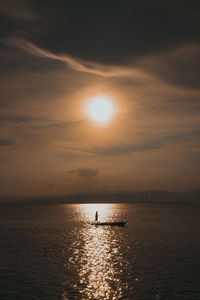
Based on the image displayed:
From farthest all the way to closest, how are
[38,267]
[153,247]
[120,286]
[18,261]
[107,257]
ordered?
[153,247] → [107,257] → [18,261] → [38,267] → [120,286]

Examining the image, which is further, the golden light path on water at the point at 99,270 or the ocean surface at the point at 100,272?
the golden light path on water at the point at 99,270

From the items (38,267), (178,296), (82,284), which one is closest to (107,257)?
(38,267)

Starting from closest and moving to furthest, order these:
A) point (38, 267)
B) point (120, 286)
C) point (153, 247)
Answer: point (120, 286) < point (38, 267) < point (153, 247)

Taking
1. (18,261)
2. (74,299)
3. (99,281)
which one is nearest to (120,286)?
(99,281)

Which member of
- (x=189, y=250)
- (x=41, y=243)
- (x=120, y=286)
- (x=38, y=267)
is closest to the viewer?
(x=120, y=286)

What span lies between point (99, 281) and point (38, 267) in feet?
31.9

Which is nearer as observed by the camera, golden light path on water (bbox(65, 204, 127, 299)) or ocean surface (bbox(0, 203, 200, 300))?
ocean surface (bbox(0, 203, 200, 300))

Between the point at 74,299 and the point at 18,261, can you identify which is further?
the point at 18,261

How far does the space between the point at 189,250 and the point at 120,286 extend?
23.9 metres

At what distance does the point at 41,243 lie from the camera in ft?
181

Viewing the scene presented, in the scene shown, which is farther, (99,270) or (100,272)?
(99,270)

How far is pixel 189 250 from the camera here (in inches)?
1860

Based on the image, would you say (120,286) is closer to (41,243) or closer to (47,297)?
(47,297)

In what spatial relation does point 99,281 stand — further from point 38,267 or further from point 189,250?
point 189,250
